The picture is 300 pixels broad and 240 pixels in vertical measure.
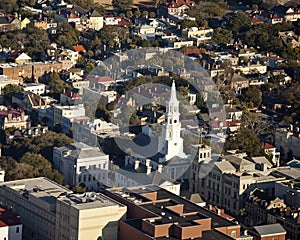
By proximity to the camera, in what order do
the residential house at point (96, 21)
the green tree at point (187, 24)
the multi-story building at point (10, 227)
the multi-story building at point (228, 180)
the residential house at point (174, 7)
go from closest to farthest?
the multi-story building at point (10, 227), the multi-story building at point (228, 180), the green tree at point (187, 24), the residential house at point (96, 21), the residential house at point (174, 7)

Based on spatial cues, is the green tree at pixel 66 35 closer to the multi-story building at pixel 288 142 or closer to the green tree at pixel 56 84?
the green tree at pixel 56 84

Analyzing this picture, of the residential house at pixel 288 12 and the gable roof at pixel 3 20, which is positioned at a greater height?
the residential house at pixel 288 12

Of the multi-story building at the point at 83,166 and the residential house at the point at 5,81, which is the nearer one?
the multi-story building at the point at 83,166

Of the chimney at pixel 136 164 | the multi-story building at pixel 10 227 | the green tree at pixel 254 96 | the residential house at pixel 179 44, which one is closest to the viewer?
the multi-story building at pixel 10 227

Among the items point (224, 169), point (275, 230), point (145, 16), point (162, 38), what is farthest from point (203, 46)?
point (275, 230)

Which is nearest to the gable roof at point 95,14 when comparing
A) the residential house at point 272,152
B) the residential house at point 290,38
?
the residential house at point 290,38

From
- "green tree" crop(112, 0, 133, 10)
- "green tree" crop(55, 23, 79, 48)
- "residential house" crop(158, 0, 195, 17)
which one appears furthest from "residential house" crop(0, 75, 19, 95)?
"green tree" crop(112, 0, 133, 10)


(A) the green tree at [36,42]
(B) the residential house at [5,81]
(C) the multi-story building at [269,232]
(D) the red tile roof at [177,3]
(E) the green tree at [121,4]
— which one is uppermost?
(D) the red tile roof at [177,3]

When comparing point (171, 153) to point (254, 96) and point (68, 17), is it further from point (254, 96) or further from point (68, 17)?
point (68, 17)
